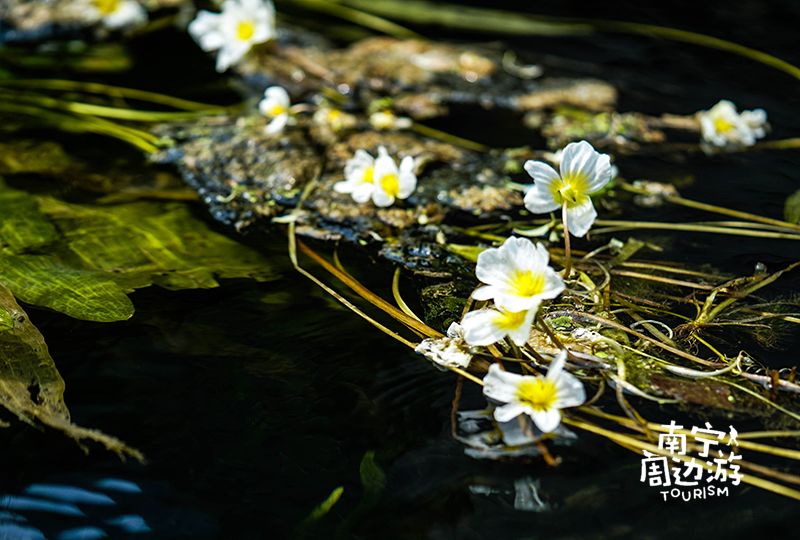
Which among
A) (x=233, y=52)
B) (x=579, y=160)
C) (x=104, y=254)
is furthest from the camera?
(x=233, y=52)

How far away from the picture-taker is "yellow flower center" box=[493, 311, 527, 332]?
145 centimetres

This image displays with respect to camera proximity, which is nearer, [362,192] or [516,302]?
[516,302]

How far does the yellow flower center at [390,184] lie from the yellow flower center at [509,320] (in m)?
0.78

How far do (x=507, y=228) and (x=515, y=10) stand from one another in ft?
7.11

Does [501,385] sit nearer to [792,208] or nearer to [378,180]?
[378,180]

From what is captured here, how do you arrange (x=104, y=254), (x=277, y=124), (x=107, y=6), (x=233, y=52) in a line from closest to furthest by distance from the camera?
1. (x=104, y=254)
2. (x=277, y=124)
3. (x=233, y=52)
4. (x=107, y=6)

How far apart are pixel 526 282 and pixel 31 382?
97 centimetres

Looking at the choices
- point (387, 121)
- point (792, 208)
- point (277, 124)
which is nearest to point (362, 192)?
point (277, 124)

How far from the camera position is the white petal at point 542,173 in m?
1.56

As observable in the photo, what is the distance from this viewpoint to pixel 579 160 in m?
1.57

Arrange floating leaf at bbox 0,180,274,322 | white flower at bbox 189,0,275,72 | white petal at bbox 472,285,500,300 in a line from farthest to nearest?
white flower at bbox 189,0,275,72 → floating leaf at bbox 0,180,274,322 → white petal at bbox 472,285,500,300

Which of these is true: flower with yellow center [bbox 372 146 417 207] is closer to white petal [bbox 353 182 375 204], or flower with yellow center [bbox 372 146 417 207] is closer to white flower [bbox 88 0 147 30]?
white petal [bbox 353 182 375 204]

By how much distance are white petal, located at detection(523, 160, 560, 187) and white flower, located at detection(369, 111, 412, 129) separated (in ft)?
3.97

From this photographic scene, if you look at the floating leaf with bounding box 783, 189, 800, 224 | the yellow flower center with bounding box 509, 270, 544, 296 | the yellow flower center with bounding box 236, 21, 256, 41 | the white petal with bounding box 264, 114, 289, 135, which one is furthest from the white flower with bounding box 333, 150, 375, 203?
the floating leaf with bounding box 783, 189, 800, 224
